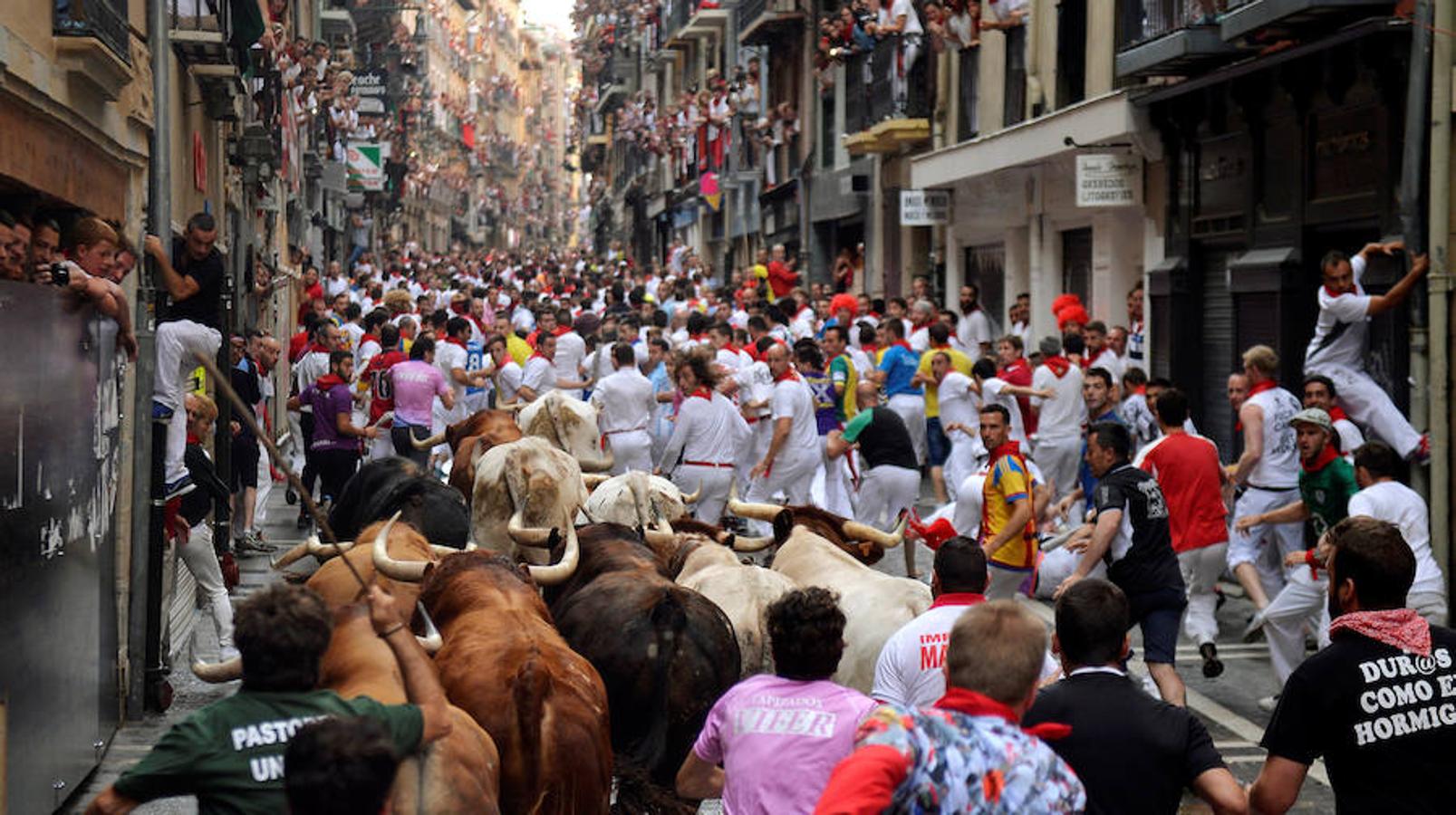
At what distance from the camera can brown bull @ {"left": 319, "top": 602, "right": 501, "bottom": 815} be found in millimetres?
5125

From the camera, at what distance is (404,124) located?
71.2 metres

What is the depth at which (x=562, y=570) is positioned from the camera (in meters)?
8.16

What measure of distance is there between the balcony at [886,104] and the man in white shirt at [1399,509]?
19784mm

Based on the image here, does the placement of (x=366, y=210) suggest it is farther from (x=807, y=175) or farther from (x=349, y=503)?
(x=349, y=503)

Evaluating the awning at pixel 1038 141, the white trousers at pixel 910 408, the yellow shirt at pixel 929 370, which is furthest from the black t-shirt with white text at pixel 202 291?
the awning at pixel 1038 141

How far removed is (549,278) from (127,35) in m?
35.4

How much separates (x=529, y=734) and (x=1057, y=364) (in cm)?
1117

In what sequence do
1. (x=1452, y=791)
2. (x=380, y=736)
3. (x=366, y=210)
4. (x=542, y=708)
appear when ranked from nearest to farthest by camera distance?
(x=380, y=736)
(x=1452, y=791)
(x=542, y=708)
(x=366, y=210)

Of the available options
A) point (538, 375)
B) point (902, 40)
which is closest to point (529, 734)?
point (538, 375)

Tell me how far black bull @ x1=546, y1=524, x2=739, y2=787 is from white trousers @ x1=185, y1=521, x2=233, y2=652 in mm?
3823

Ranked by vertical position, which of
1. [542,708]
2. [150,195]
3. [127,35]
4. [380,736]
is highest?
[127,35]

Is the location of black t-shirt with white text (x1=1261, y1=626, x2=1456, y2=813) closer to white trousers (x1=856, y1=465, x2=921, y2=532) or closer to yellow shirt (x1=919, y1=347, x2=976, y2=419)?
white trousers (x1=856, y1=465, x2=921, y2=532)

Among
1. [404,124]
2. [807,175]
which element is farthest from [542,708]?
[404,124]

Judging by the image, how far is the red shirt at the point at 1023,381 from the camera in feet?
57.0
